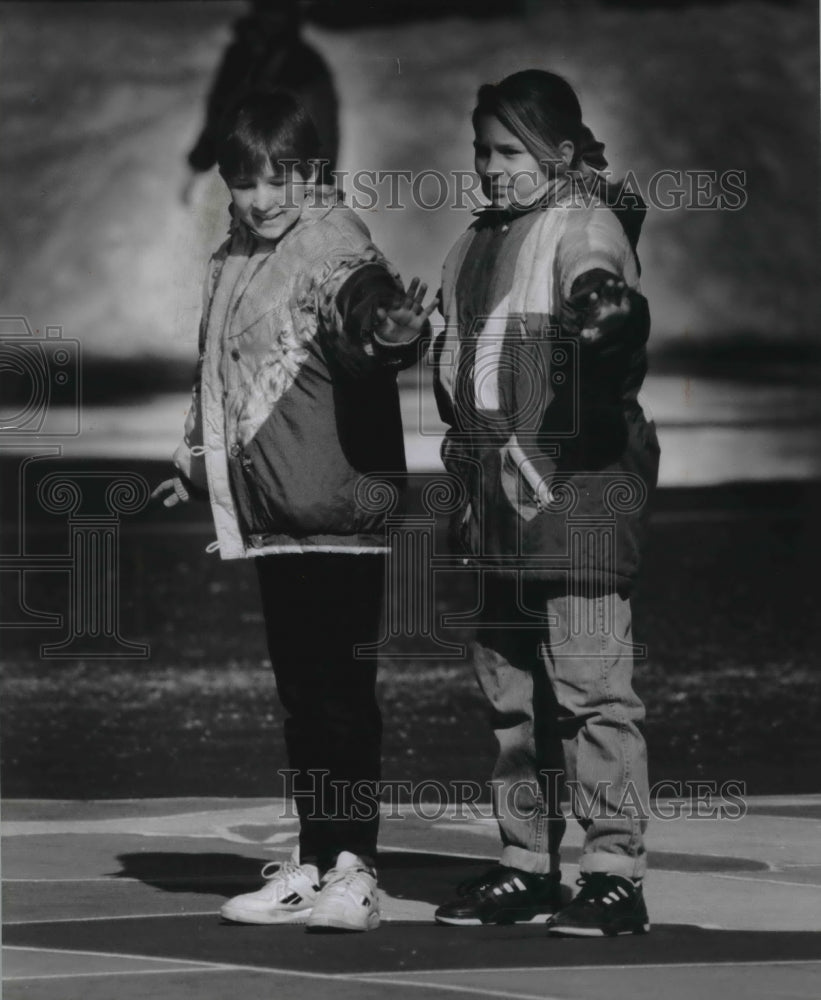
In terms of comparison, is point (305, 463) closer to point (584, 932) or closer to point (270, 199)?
point (270, 199)

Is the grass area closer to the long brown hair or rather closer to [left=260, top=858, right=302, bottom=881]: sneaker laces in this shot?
[left=260, top=858, right=302, bottom=881]: sneaker laces

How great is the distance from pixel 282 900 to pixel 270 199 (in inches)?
50.7

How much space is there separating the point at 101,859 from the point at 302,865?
845mm

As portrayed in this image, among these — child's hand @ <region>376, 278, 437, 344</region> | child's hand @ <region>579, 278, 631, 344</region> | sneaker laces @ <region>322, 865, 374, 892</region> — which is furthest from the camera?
sneaker laces @ <region>322, 865, 374, 892</region>

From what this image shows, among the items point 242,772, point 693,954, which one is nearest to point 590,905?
point 693,954

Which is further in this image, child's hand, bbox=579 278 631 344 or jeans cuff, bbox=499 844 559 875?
jeans cuff, bbox=499 844 559 875

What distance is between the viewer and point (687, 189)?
9.40 meters

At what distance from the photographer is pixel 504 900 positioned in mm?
3914

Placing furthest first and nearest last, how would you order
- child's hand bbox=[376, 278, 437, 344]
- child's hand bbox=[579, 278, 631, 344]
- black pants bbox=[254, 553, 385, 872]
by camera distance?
black pants bbox=[254, 553, 385, 872]
child's hand bbox=[376, 278, 437, 344]
child's hand bbox=[579, 278, 631, 344]

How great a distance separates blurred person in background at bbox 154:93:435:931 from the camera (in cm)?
393

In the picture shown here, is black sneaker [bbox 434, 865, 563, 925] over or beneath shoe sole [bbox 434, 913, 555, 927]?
over

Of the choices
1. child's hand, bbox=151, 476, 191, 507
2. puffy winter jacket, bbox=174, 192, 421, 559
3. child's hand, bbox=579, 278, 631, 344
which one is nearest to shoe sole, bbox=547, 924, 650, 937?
puffy winter jacket, bbox=174, 192, 421, 559

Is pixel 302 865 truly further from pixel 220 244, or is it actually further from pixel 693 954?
pixel 220 244

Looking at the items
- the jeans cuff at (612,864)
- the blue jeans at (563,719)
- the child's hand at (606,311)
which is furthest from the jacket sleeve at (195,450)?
the jeans cuff at (612,864)
